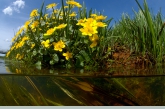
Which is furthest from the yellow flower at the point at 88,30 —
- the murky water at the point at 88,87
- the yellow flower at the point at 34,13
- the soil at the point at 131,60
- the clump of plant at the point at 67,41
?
the yellow flower at the point at 34,13

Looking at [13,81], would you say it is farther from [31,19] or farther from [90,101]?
[90,101]

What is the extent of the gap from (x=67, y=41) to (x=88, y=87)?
0.56 metres

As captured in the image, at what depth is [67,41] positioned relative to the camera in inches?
119

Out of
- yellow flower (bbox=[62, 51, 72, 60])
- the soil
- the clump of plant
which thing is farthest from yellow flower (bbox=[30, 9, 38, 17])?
the soil

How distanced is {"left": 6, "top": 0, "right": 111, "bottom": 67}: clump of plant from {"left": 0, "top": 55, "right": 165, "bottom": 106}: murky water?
179 mm

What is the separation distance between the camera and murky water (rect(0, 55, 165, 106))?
2.79m

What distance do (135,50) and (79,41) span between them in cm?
72

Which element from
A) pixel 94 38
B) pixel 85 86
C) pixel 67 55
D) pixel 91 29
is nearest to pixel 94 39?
pixel 94 38

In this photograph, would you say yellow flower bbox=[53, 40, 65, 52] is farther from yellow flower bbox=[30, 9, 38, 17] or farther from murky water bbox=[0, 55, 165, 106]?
yellow flower bbox=[30, 9, 38, 17]

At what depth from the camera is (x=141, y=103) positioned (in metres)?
2.93

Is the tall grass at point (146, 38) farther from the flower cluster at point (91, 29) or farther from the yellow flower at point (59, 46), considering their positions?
the yellow flower at point (59, 46)

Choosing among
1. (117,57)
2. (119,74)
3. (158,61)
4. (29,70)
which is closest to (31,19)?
(29,70)

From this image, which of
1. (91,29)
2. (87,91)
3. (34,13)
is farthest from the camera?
(34,13)

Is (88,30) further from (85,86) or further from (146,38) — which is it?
(146,38)
